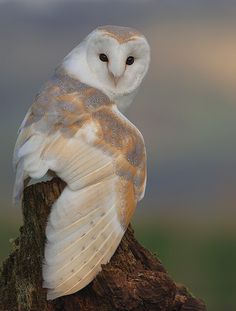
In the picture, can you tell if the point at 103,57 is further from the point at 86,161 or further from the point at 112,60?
the point at 86,161

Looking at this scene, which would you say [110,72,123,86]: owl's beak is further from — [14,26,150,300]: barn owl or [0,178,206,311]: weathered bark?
[0,178,206,311]: weathered bark

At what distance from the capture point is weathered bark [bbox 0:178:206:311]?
2.83 m

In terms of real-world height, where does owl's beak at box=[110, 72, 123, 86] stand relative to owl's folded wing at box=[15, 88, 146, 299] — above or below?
above

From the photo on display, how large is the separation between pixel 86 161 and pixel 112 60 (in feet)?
1.09

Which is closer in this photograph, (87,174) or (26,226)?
(87,174)

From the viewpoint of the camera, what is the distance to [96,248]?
283cm

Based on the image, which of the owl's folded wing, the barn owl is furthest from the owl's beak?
the owl's folded wing

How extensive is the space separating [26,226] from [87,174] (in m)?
0.34

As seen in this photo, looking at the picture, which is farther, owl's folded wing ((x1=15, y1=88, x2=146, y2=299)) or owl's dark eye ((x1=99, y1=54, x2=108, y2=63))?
owl's dark eye ((x1=99, y1=54, x2=108, y2=63))

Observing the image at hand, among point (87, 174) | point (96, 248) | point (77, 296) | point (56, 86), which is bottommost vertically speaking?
point (77, 296)

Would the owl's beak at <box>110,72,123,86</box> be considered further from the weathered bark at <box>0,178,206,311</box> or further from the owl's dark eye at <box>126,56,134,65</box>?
the weathered bark at <box>0,178,206,311</box>

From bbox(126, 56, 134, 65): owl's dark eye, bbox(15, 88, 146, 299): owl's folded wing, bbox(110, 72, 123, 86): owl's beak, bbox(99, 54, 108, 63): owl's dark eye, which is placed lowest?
bbox(15, 88, 146, 299): owl's folded wing

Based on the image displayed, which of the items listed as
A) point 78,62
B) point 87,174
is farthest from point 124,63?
point 87,174

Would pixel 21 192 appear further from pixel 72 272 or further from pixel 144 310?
pixel 144 310
